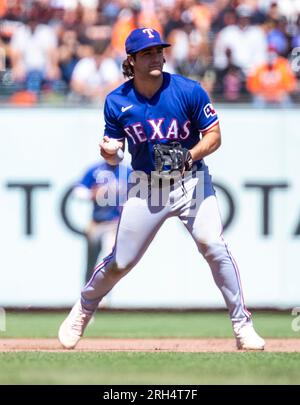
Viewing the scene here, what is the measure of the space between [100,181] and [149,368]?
16.0 ft

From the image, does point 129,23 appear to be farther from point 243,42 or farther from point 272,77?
point 272,77

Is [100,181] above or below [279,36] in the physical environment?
below

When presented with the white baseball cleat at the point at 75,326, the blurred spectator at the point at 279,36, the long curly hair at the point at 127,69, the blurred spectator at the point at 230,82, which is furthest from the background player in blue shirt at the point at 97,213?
the long curly hair at the point at 127,69

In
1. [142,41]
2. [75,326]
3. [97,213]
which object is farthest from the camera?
[97,213]

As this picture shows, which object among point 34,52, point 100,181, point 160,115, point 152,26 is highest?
point 160,115

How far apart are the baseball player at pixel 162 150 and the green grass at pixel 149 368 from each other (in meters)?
0.52

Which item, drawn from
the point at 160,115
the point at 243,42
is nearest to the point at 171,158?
the point at 160,115

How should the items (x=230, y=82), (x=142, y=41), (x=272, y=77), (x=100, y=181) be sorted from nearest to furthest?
(x=142, y=41) < (x=100, y=181) < (x=230, y=82) < (x=272, y=77)

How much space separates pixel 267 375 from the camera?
5.96 metres

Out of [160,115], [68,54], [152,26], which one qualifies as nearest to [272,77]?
[152,26]

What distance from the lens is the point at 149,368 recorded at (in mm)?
6203

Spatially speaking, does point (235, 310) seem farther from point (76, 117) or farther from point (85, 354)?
point (76, 117)

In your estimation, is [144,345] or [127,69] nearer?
[127,69]

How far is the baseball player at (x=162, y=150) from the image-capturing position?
22.8 feet
